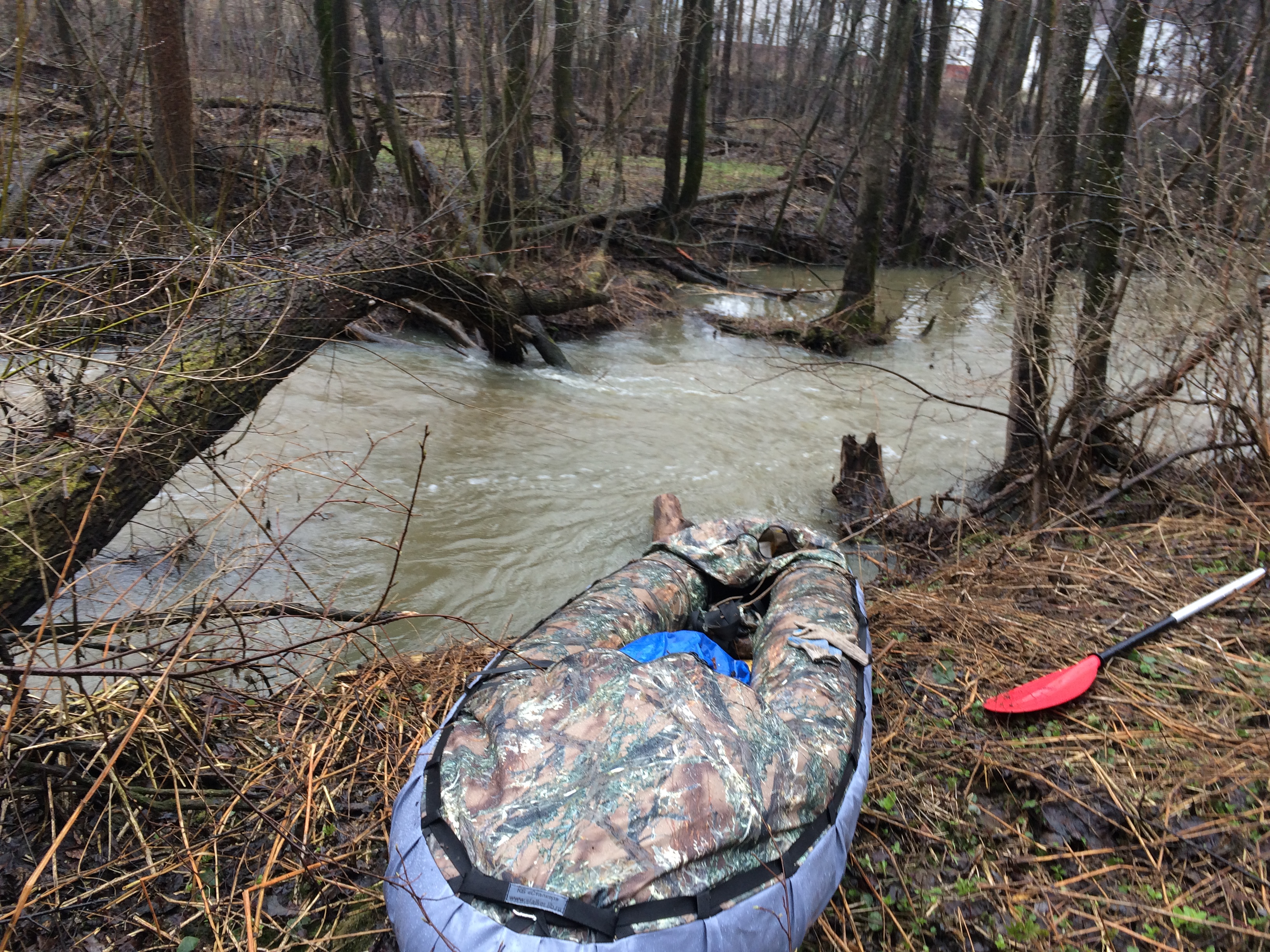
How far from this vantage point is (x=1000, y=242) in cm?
518

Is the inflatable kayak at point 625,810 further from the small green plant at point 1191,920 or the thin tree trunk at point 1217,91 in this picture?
the thin tree trunk at point 1217,91

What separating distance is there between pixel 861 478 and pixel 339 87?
7.60 metres

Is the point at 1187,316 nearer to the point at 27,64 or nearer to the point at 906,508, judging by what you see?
the point at 906,508

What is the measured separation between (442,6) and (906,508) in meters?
9.62

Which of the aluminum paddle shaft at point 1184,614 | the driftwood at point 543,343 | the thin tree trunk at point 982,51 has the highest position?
the thin tree trunk at point 982,51

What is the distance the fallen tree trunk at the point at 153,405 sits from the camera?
292 cm

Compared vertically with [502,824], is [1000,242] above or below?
above

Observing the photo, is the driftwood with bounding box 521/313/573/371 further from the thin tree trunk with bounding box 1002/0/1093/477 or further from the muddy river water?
the thin tree trunk with bounding box 1002/0/1093/477

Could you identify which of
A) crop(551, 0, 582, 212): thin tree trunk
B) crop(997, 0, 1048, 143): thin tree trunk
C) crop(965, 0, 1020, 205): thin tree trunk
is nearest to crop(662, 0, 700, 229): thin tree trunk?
crop(551, 0, 582, 212): thin tree trunk

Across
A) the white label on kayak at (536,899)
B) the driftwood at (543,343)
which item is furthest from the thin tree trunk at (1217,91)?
the driftwood at (543,343)

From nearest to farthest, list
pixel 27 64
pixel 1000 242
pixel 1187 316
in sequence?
1. pixel 1187 316
2. pixel 1000 242
3. pixel 27 64

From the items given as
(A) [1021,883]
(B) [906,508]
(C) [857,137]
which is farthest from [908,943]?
(C) [857,137]

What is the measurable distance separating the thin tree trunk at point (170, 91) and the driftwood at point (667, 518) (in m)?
4.35

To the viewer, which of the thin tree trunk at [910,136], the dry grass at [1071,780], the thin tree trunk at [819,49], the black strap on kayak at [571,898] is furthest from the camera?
the thin tree trunk at [819,49]
